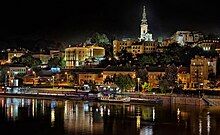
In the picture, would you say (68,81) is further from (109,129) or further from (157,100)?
(109,129)

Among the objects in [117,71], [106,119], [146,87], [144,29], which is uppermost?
[144,29]

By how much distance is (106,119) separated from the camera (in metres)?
12.7

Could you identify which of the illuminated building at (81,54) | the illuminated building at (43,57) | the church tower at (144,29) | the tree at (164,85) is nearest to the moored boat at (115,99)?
the tree at (164,85)

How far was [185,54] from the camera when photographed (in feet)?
68.2

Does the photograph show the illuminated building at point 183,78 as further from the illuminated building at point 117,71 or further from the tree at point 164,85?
the illuminated building at point 117,71

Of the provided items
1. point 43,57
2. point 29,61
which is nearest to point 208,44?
point 29,61

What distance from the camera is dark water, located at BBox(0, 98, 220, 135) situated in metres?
11.1

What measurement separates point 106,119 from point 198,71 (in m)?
6.59

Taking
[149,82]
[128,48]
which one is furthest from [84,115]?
[128,48]

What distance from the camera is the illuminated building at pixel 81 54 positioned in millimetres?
25094

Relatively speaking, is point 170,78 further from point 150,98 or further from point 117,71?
point 117,71

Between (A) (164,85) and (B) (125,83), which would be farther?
(B) (125,83)

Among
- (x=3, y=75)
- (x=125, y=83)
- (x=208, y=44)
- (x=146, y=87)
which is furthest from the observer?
(x=3, y=75)

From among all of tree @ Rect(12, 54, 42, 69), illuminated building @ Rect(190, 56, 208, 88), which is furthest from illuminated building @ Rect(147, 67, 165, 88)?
tree @ Rect(12, 54, 42, 69)
